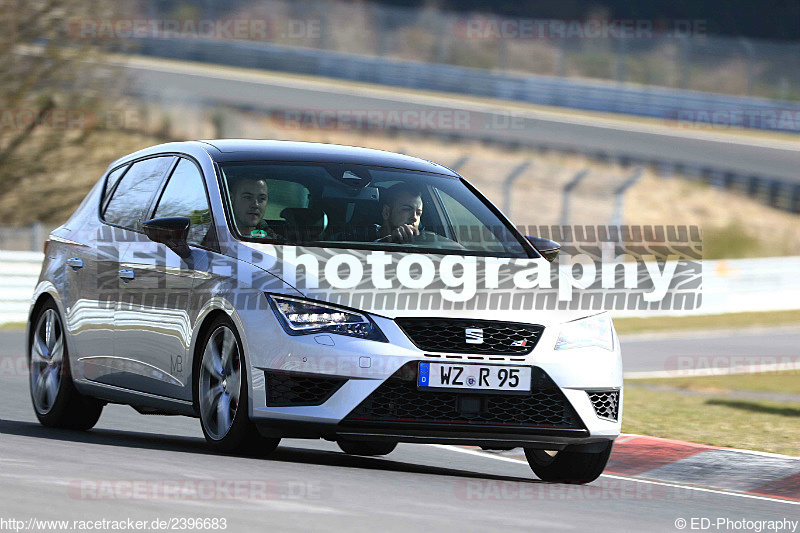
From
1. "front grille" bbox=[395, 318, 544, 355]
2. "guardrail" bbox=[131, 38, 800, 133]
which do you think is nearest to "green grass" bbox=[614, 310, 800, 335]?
"guardrail" bbox=[131, 38, 800, 133]

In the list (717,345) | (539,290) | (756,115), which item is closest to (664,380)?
(717,345)

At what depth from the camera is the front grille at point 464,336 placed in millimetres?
6523

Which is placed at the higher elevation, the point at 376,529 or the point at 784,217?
the point at 376,529

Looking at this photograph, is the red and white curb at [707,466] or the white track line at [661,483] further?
the red and white curb at [707,466]

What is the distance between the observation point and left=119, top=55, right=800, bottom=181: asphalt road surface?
33.1 meters

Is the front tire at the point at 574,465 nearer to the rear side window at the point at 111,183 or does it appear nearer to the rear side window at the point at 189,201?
the rear side window at the point at 189,201

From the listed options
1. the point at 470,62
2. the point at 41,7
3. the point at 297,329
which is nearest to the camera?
the point at 297,329

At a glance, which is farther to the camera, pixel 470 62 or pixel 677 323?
pixel 470 62

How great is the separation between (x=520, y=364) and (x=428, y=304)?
0.51 meters

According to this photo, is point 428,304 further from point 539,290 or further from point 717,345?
point 717,345

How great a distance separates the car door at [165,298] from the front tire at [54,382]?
719 millimetres

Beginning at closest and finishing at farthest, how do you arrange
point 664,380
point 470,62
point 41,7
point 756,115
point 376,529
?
point 376,529
point 664,380
point 41,7
point 756,115
point 470,62

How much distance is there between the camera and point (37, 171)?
23.7 meters

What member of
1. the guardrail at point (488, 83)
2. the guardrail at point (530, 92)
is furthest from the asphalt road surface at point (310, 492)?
the guardrail at point (488, 83)
